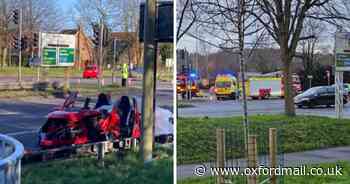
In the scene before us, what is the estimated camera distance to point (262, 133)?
5953 mm

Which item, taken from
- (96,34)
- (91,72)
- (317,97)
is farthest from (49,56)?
(317,97)

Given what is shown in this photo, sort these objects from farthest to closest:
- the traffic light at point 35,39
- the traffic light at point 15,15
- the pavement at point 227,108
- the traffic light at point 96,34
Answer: the traffic light at point 96,34 < the pavement at point 227,108 < the traffic light at point 35,39 < the traffic light at point 15,15

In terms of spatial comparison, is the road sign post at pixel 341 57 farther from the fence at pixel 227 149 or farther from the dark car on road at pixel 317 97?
the fence at pixel 227 149

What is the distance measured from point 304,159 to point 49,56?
8.78ft

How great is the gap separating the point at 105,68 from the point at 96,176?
1061mm

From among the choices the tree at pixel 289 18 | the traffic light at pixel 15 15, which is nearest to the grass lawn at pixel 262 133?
the tree at pixel 289 18

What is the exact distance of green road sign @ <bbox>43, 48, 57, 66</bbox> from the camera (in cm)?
538

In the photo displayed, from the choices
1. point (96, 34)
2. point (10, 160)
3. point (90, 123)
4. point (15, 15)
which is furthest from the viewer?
point (96, 34)

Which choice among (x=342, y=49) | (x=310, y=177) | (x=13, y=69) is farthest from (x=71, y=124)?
(x=342, y=49)

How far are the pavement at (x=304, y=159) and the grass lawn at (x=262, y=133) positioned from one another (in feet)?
0.19

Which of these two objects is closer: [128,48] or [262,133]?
[262,133]

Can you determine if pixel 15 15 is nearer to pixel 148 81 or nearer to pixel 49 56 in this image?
pixel 49 56

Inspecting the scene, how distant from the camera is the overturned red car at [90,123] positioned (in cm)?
560

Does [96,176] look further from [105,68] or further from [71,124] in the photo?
[105,68]
